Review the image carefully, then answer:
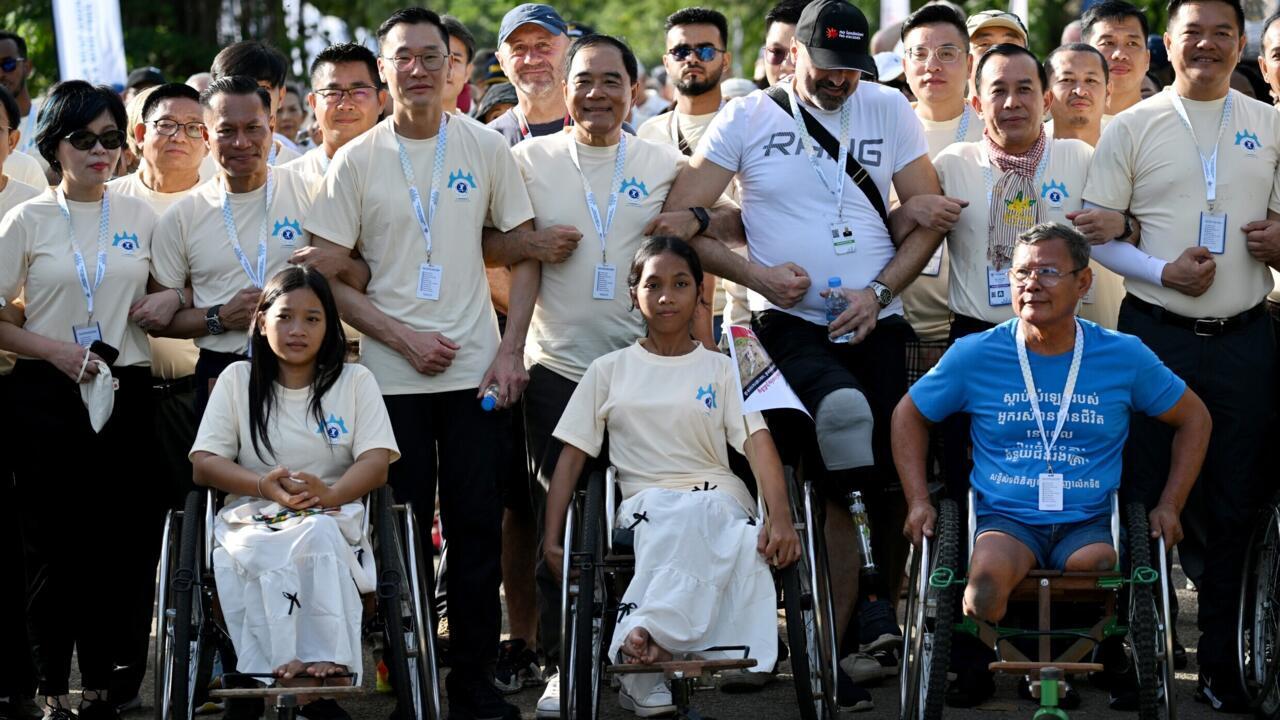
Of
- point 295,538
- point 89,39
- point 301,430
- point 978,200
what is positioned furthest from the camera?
point 89,39

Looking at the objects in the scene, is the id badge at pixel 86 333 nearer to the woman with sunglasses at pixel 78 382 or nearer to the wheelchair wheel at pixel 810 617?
the woman with sunglasses at pixel 78 382

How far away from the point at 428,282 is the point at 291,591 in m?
1.29

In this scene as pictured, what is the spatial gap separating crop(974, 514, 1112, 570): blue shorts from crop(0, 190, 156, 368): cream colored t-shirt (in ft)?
10.0

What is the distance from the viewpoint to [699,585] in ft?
17.3

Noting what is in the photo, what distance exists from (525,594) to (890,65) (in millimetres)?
3660

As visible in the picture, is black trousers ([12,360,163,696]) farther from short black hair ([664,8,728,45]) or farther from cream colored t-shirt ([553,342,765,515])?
short black hair ([664,8,728,45])

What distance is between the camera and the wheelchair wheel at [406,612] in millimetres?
5078

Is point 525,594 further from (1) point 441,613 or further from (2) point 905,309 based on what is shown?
(2) point 905,309

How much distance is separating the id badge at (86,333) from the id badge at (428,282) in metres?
1.15

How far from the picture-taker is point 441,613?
7.14 m

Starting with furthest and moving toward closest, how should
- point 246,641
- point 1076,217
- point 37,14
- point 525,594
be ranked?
1. point 37,14
2. point 525,594
3. point 1076,217
4. point 246,641

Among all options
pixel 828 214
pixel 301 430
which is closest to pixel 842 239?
pixel 828 214

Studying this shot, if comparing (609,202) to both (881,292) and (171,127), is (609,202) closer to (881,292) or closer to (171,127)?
(881,292)

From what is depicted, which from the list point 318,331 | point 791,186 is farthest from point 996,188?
point 318,331
